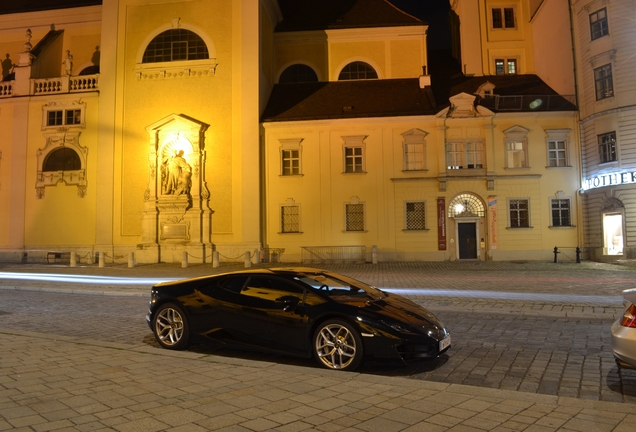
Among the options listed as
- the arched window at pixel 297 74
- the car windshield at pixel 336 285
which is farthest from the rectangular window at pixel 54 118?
the car windshield at pixel 336 285

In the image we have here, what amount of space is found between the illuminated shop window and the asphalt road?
723 inches

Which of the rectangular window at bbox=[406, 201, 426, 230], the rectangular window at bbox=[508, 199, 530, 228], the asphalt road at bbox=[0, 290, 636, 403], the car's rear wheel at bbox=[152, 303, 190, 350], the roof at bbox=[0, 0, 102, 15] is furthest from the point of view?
the roof at bbox=[0, 0, 102, 15]

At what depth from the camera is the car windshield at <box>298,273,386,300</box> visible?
695 centimetres

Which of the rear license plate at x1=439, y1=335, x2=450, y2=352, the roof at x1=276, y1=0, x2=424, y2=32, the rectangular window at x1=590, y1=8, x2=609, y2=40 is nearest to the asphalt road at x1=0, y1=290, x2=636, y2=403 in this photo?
the rear license plate at x1=439, y1=335, x2=450, y2=352

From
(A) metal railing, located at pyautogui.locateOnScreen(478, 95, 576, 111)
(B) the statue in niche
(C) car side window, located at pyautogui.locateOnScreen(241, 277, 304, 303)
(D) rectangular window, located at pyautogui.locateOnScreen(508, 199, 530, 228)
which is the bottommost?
(C) car side window, located at pyautogui.locateOnScreen(241, 277, 304, 303)

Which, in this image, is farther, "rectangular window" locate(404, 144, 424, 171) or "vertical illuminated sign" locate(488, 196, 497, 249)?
"rectangular window" locate(404, 144, 424, 171)

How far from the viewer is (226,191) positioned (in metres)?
30.9

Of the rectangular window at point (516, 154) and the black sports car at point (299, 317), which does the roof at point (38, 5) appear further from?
the black sports car at point (299, 317)

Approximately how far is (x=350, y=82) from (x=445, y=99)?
6448 mm

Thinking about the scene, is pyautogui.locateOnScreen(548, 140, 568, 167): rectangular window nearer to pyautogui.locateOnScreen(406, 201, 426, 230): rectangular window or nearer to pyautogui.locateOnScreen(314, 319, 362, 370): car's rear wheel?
pyautogui.locateOnScreen(406, 201, 426, 230): rectangular window

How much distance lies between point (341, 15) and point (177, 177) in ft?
55.6

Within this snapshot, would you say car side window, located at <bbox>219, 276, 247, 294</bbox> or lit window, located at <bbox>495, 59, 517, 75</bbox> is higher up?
lit window, located at <bbox>495, 59, 517, 75</bbox>

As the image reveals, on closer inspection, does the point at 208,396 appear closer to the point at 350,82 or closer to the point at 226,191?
the point at 226,191

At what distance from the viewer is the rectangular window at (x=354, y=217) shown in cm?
3047
